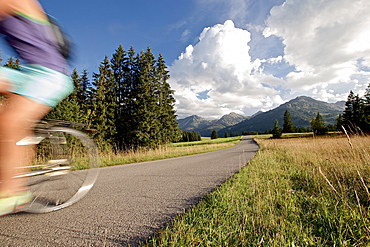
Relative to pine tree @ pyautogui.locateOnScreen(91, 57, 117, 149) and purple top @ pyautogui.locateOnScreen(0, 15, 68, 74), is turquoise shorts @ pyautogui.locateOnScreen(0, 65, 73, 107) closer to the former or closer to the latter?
purple top @ pyautogui.locateOnScreen(0, 15, 68, 74)

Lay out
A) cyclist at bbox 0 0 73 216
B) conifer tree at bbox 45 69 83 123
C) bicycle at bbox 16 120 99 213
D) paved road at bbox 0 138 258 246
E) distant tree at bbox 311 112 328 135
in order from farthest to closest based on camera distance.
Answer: conifer tree at bbox 45 69 83 123
distant tree at bbox 311 112 328 135
bicycle at bbox 16 120 99 213
cyclist at bbox 0 0 73 216
paved road at bbox 0 138 258 246

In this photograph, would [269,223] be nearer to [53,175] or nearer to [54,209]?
[54,209]

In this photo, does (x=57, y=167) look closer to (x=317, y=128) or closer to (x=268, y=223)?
(x=268, y=223)

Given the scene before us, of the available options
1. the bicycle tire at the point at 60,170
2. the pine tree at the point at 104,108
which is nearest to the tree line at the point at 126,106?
the pine tree at the point at 104,108

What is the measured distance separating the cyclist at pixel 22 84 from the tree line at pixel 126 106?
53.1ft

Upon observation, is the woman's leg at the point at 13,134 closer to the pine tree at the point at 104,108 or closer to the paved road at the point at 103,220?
the paved road at the point at 103,220

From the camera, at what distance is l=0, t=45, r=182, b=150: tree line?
2009 cm

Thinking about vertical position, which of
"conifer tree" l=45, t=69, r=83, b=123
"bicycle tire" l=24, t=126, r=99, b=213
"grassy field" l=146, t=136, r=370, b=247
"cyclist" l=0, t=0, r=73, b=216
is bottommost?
"grassy field" l=146, t=136, r=370, b=247

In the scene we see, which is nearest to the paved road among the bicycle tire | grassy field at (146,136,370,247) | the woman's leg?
the bicycle tire

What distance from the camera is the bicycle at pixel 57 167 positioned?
2.19 m

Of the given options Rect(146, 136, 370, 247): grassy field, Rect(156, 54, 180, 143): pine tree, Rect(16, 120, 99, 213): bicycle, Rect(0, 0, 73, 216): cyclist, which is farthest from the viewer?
Rect(156, 54, 180, 143): pine tree

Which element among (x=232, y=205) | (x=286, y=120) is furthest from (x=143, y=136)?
(x=286, y=120)

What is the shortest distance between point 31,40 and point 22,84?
524 millimetres

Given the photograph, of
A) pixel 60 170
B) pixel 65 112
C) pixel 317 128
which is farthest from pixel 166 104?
pixel 60 170
